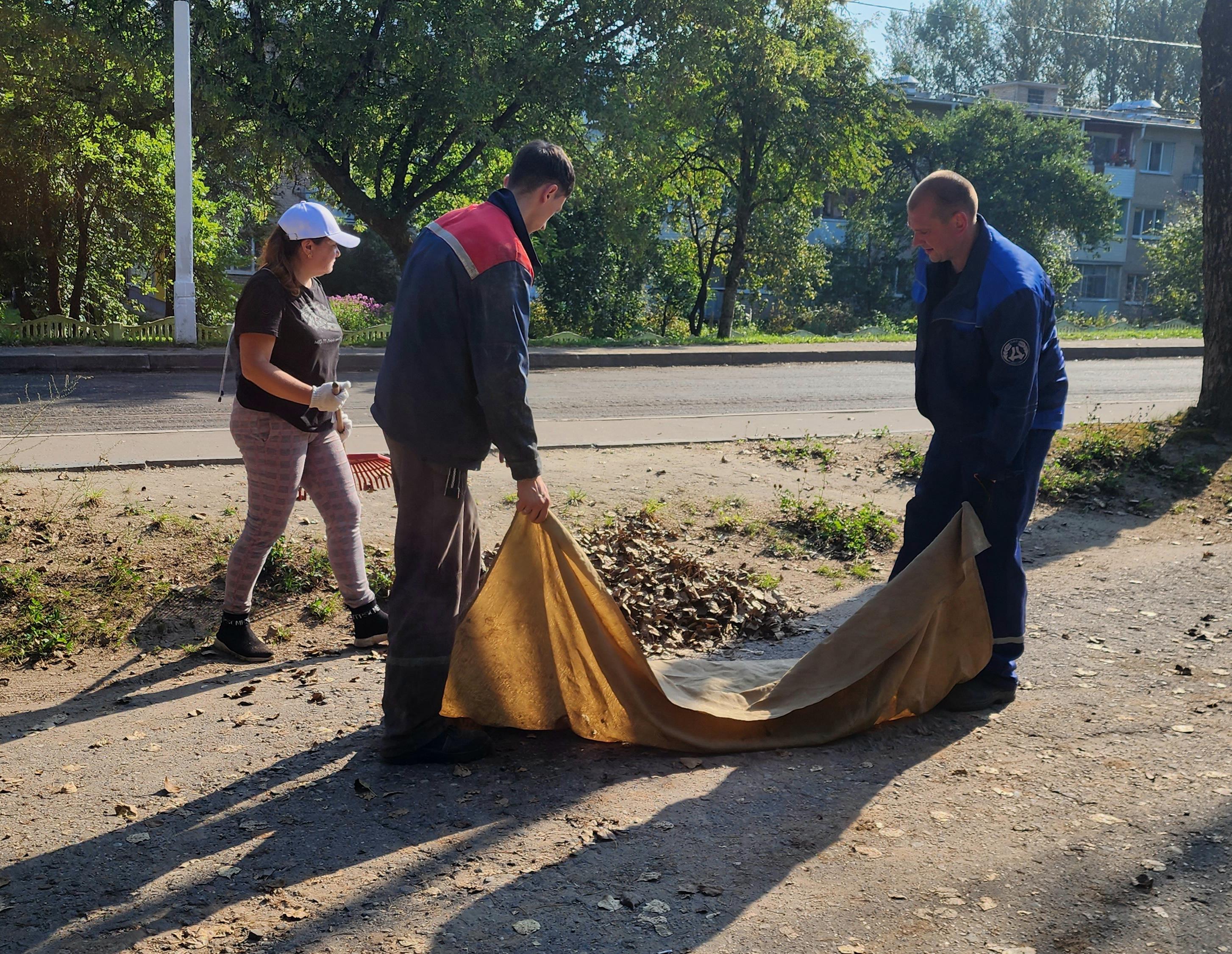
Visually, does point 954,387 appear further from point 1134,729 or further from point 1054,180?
point 1054,180

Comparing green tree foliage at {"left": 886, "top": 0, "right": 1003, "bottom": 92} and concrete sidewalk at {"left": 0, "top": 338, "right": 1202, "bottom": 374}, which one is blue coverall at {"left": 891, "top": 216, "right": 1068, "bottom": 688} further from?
green tree foliage at {"left": 886, "top": 0, "right": 1003, "bottom": 92}

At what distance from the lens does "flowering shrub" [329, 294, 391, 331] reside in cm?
2353

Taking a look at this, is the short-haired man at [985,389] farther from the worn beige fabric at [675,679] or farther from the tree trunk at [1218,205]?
the tree trunk at [1218,205]

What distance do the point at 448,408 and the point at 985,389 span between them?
2.22 m

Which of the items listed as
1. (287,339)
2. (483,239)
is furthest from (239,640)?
(483,239)

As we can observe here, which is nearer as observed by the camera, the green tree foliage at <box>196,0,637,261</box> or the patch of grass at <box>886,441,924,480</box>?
the patch of grass at <box>886,441,924,480</box>

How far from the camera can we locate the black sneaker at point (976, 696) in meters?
4.57

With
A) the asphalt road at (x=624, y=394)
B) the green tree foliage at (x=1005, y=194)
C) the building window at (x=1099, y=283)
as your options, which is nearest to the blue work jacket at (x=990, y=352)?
the asphalt road at (x=624, y=394)

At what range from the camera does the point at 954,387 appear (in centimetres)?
453

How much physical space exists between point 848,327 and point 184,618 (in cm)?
2990

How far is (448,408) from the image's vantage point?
3768mm

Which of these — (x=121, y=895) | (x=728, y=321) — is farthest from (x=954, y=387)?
(x=728, y=321)

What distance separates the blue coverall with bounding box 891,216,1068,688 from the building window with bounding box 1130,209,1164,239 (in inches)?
2081

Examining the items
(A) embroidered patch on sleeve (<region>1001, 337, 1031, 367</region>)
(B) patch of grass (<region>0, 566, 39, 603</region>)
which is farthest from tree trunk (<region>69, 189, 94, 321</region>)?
(A) embroidered patch on sleeve (<region>1001, 337, 1031, 367</region>)
